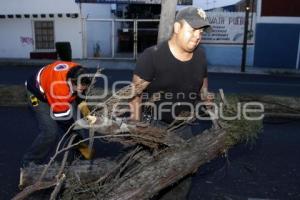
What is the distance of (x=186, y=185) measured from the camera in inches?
146

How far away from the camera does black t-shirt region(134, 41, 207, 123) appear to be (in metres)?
3.55

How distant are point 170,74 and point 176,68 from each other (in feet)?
0.23

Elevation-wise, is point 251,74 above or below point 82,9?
below

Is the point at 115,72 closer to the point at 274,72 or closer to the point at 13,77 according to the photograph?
the point at 13,77

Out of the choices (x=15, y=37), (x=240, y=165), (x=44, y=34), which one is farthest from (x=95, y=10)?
(x=240, y=165)

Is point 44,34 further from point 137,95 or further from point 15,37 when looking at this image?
point 137,95

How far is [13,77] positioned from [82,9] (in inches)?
285

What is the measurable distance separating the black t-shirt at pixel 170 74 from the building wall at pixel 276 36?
1737 centimetres

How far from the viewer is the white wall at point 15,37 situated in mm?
21375

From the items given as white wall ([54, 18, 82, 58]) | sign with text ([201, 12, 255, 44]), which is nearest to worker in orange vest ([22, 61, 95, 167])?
sign with text ([201, 12, 255, 44])

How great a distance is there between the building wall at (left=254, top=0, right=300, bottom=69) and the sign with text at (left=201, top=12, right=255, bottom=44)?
516 mm

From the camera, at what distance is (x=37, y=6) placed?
20.8 m

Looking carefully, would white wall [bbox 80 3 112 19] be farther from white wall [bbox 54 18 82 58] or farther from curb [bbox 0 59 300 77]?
curb [bbox 0 59 300 77]

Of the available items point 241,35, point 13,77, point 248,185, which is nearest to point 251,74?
point 241,35
